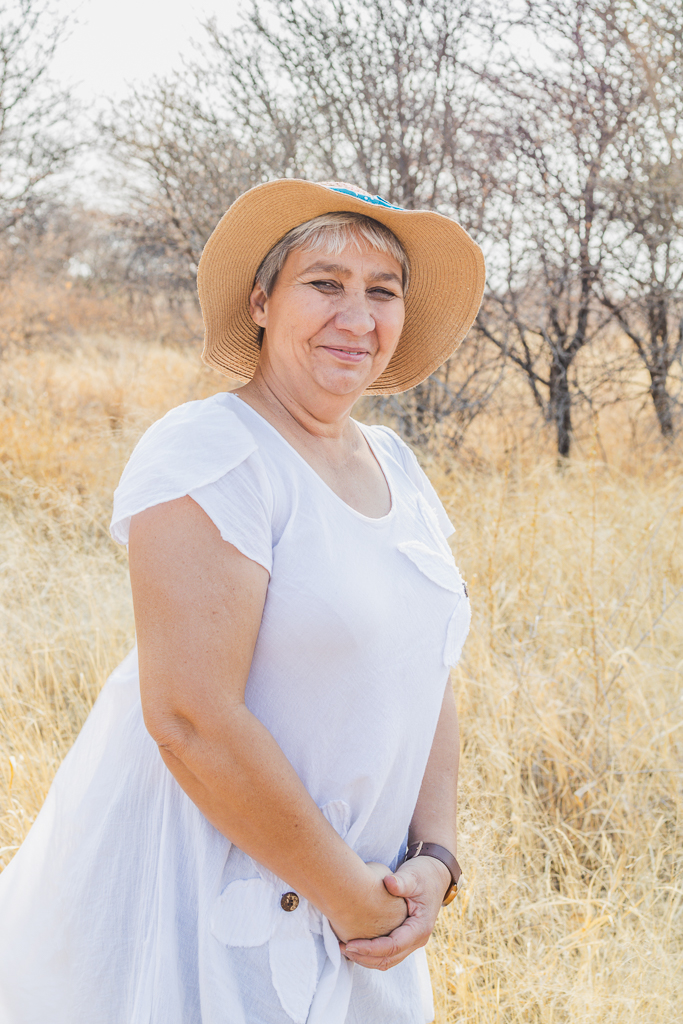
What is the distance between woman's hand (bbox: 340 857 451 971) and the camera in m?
1.13

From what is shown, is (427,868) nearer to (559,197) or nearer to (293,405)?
(293,405)

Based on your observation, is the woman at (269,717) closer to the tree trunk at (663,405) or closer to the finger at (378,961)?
the finger at (378,961)

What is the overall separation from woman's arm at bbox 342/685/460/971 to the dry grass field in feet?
1.69

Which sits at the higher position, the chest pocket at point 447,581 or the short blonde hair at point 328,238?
the short blonde hair at point 328,238

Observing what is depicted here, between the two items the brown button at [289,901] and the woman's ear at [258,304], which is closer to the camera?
the brown button at [289,901]

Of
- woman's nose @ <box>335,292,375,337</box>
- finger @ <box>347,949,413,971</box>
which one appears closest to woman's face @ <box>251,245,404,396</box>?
woman's nose @ <box>335,292,375,337</box>

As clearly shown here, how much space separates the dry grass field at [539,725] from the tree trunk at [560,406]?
113 centimetres

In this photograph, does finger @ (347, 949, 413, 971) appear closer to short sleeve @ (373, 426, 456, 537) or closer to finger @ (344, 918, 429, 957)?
finger @ (344, 918, 429, 957)

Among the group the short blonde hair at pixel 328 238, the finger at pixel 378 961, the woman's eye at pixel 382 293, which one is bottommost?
the finger at pixel 378 961

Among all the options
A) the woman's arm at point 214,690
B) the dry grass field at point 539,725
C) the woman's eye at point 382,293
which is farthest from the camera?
the dry grass field at point 539,725

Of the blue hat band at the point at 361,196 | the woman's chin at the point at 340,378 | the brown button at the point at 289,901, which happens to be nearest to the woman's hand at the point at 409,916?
the brown button at the point at 289,901

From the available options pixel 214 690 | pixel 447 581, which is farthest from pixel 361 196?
pixel 214 690

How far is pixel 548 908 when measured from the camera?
6.66 ft

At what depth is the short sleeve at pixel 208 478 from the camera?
997 millimetres
